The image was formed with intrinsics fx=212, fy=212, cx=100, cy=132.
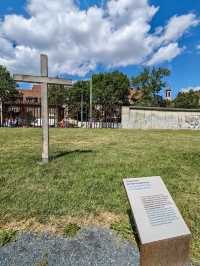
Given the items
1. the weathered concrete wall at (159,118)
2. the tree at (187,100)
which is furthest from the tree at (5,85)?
the tree at (187,100)

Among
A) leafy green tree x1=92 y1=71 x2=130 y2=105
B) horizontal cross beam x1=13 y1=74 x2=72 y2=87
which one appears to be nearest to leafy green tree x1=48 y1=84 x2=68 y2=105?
leafy green tree x1=92 y1=71 x2=130 y2=105

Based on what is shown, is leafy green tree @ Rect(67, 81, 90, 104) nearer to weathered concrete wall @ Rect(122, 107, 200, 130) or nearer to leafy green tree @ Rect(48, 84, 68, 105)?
leafy green tree @ Rect(48, 84, 68, 105)

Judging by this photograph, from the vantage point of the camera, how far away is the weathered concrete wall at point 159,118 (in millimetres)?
18484

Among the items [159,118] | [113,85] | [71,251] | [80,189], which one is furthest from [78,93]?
[71,251]

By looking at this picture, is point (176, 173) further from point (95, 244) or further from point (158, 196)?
point (95, 244)

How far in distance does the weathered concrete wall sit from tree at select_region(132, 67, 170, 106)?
24.9 m

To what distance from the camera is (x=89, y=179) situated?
12.0 feet

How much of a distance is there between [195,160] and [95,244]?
166 inches

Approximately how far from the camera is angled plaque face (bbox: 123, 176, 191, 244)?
1773 mm

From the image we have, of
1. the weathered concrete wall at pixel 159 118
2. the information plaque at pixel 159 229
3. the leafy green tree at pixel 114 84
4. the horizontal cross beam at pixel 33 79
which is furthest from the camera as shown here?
the leafy green tree at pixel 114 84

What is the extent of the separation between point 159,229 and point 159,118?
59.6 feet

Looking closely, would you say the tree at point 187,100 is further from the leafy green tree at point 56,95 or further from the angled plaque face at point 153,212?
the angled plaque face at point 153,212

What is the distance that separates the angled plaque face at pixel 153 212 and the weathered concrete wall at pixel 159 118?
16.4 meters

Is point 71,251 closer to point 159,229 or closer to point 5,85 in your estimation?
point 159,229
